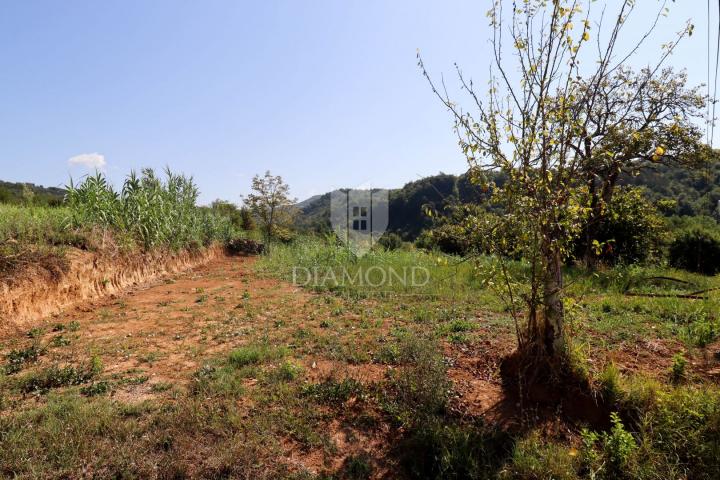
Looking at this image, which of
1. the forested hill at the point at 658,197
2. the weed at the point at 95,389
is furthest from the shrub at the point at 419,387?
the forested hill at the point at 658,197

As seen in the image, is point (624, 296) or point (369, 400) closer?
point (369, 400)

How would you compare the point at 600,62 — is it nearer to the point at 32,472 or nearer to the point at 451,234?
the point at 451,234

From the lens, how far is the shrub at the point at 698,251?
1023 cm

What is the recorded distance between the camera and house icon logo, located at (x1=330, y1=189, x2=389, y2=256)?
43.6ft

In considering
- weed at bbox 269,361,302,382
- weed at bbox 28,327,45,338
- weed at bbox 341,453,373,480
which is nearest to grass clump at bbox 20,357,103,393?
weed at bbox 28,327,45,338

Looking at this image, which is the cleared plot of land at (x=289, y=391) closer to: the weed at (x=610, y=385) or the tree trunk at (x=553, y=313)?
the weed at (x=610, y=385)

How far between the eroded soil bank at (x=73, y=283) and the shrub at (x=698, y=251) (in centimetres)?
1426

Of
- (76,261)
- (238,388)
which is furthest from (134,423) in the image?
(76,261)

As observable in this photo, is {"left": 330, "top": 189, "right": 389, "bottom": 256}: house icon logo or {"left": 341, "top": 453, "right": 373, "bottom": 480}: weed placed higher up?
{"left": 330, "top": 189, "right": 389, "bottom": 256}: house icon logo

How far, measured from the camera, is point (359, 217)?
1550 centimetres

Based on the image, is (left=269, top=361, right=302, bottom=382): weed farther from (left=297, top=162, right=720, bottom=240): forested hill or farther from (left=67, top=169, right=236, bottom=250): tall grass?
(left=297, top=162, right=720, bottom=240): forested hill

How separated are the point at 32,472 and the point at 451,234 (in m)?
3.27

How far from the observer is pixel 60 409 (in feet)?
9.31

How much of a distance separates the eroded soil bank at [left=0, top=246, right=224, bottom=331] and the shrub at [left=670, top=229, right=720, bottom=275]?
46.8 feet
